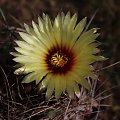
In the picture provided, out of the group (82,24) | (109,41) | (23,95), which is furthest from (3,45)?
(109,41)

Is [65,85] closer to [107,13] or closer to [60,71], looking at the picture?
[60,71]

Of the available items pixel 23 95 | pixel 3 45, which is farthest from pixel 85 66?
pixel 3 45

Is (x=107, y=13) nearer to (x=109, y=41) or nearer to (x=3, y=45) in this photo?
(x=109, y=41)

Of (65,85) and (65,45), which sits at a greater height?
(65,45)

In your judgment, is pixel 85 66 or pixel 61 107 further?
pixel 61 107

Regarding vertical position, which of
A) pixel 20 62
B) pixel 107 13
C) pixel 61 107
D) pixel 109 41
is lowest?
pixel 61 107

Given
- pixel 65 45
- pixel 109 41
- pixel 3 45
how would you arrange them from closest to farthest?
pixel 65 45, pixel 3 45, pixel 109 41

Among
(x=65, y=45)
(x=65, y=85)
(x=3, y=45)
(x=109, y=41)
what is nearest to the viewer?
(x=65, y=85)
